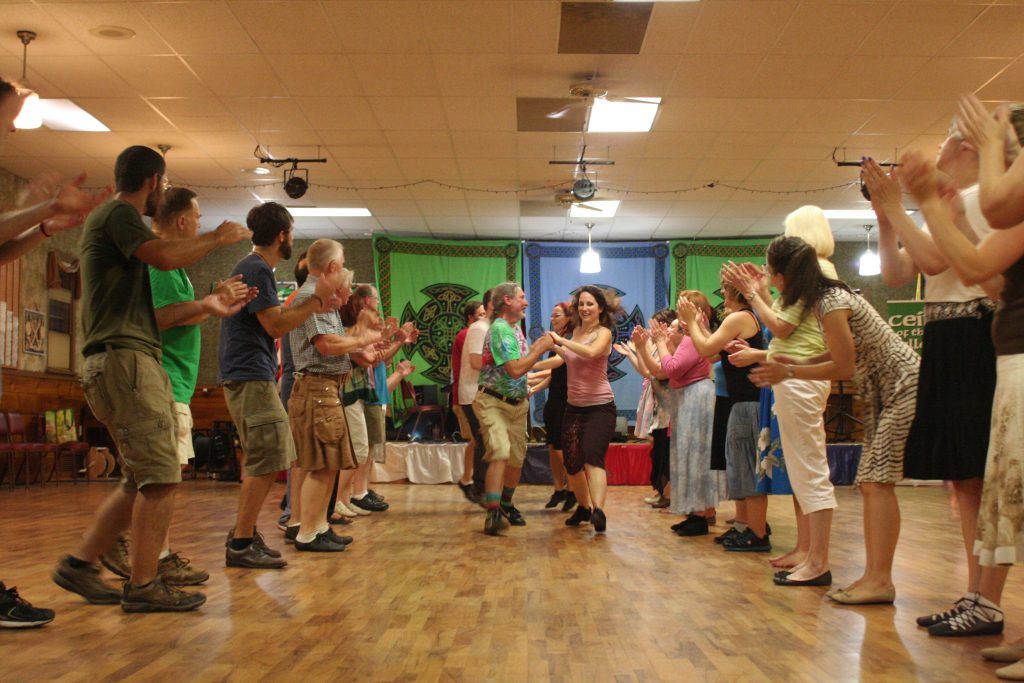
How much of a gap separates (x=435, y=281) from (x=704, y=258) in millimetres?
4145

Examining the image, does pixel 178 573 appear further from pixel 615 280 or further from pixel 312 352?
pixel 615 280

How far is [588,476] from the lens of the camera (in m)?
5.27

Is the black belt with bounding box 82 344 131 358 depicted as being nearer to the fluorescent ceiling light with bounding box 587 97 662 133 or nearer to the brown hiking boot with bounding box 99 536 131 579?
the brown hiking boot with bounding box 99 536 131 579

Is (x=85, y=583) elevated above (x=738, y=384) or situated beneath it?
situated beneath

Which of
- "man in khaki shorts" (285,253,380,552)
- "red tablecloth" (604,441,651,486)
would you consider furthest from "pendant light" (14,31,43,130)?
"red tablecloth" (604,441,651,486)

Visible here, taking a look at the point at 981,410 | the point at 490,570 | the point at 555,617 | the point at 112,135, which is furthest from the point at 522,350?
the point at 112,135

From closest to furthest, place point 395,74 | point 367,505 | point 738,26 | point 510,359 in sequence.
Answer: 1. point 510,359
2. point 738,26
3. point 367,505
4. point 395,74

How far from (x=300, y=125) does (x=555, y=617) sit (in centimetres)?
678

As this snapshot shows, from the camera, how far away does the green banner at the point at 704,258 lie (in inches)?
532

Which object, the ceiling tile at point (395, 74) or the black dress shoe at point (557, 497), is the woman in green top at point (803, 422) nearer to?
the black dress shoe at point (557, 497)

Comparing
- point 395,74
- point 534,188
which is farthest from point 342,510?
point 534,188

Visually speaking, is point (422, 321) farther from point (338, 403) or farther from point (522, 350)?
point (338, 403)

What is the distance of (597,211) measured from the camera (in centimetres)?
1222

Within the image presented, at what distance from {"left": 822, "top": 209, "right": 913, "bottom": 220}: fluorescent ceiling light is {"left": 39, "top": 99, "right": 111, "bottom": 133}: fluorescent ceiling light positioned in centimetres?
905
